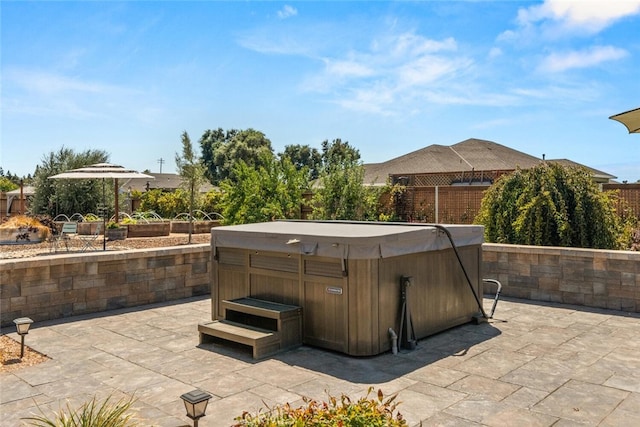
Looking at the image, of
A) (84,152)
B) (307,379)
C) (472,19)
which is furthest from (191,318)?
(84,152)

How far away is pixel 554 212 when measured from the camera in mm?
7223

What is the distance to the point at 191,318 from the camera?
5836mm

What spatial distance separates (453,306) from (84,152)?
1791 centimetres

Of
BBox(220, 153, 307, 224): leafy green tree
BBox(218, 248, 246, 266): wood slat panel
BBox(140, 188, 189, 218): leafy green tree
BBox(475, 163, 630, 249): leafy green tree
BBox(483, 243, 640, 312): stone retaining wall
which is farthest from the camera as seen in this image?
BBox(140, 188, 189, 218): leafy green tree

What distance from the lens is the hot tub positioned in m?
4.26

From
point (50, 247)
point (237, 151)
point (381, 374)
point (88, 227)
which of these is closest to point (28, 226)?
point (50, 247)

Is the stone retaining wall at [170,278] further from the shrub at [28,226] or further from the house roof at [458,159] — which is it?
the house roof at [458,159]

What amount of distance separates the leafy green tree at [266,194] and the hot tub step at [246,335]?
6.30 meters

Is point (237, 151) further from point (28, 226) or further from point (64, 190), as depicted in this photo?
point (28, 226)

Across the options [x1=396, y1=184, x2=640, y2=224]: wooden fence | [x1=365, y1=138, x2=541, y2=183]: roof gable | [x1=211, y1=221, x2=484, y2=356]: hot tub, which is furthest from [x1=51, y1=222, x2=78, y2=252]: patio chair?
[x1=365, y1=138, x2=541, y2=183]: roof gable

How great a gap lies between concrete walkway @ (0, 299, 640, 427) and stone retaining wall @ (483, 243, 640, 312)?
68 cm

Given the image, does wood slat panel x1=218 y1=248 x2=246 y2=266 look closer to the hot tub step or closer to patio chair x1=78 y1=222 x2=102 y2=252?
the hot tub step

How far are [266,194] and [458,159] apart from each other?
299 inches

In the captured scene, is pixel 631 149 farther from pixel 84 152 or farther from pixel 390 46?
pixel 84 152
